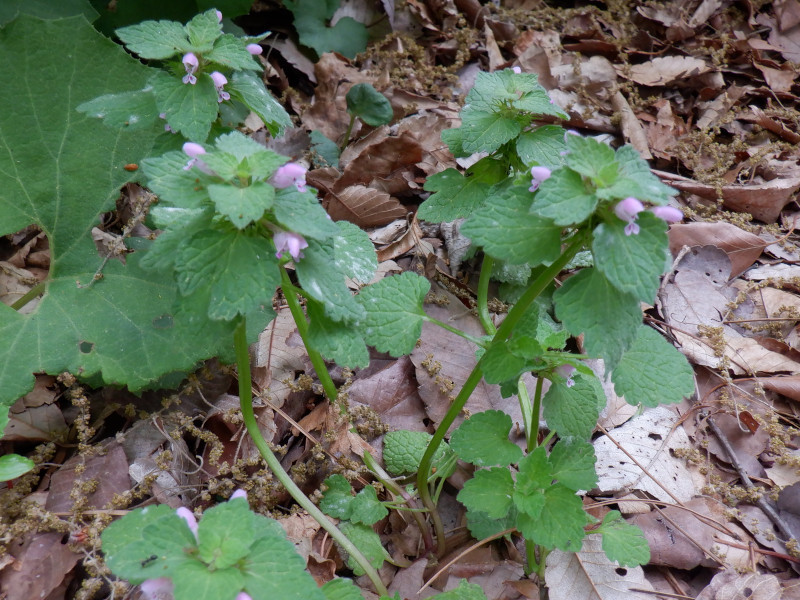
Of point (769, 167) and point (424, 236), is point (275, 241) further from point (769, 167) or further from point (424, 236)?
point (769, 167)

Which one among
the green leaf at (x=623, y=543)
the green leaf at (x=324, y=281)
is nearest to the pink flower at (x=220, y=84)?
the green leaf at (x=324, y=281)

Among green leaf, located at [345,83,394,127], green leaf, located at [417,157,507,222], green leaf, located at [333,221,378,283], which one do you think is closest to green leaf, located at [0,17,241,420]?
green leaf, located at [333,221,378,283]

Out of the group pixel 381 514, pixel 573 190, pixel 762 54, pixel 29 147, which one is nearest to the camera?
pixel 573 190

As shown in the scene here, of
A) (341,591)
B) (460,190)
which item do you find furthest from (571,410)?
(460,190)

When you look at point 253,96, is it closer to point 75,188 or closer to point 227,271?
point 227,271

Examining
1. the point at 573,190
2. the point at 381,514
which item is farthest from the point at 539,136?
the point at 381,514

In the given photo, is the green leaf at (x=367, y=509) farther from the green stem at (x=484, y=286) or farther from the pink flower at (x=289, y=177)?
the pink flower at (x=289, y=177)

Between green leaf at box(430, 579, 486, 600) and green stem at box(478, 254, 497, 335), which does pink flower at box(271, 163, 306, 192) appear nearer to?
green stem at box(478, 254, 497, 335)
